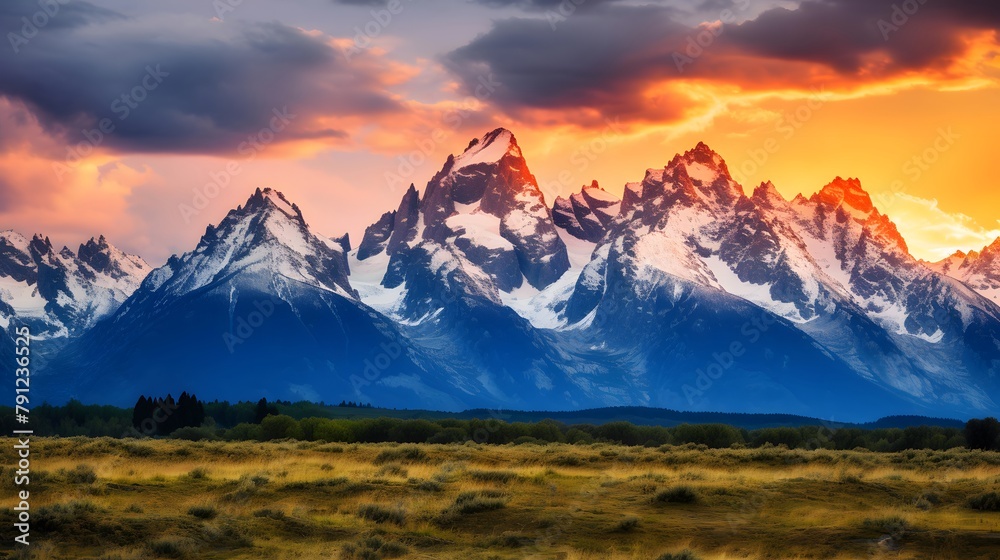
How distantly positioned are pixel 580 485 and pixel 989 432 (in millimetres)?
82011

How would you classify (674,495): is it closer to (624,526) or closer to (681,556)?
(624,526)

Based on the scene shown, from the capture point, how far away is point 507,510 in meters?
41.2

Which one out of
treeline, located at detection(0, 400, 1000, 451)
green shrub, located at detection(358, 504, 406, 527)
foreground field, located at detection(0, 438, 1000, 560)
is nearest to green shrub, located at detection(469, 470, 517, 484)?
foreground field, located at detection(0, 438, 1000, 560)

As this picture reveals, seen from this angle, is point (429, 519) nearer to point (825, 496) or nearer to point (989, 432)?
point (825, 496)

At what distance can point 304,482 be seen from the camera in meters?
46.0

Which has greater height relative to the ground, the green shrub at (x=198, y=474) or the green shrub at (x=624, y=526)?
the green shrub at (x=198, y=474)

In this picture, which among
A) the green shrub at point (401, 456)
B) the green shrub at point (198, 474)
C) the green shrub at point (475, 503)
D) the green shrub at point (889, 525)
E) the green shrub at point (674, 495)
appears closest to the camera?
the green shrub at point (889, 525)

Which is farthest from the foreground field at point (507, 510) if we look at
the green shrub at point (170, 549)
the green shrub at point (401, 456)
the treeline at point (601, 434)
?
the treeline at point (601, 434)

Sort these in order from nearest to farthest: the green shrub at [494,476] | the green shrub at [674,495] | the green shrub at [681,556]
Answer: the green shrub at [681,556]
the green shrub at [674,495]
the green shrub at [494,476]

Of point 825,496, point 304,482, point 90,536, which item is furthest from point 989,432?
point 90,536

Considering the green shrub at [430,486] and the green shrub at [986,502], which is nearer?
the green shrub at [986,502]

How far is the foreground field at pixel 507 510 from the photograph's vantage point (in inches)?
1395

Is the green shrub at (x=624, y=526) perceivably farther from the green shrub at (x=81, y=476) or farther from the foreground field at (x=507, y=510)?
the green shrub at (x=81, y=476)

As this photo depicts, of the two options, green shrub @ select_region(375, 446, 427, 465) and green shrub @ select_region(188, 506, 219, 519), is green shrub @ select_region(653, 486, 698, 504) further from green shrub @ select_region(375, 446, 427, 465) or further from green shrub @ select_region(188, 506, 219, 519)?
green shrub @ select_region(375, 446, 427, 465)
